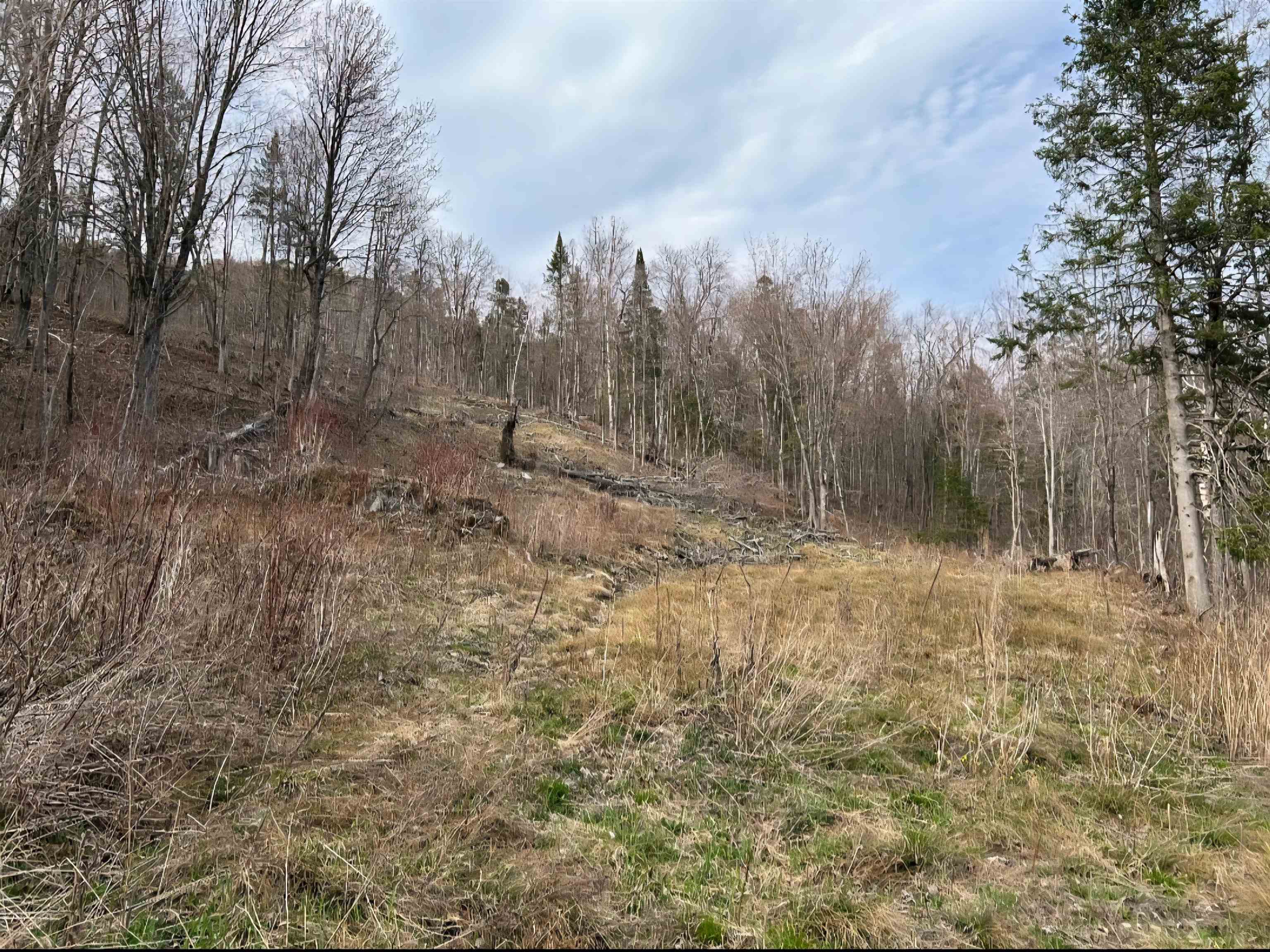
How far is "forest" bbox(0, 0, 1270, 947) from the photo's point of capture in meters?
2.45

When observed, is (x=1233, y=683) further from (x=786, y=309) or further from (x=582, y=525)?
(x=786, y=309)

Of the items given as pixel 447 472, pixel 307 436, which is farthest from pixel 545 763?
pixel 307 436

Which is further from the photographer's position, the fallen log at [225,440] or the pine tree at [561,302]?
the pine tree at [561,302]

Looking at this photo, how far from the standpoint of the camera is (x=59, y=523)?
5.38m

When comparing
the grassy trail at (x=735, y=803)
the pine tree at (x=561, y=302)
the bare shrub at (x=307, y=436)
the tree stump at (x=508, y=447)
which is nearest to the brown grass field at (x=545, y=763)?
the grassy trail at (x=735, y=803)

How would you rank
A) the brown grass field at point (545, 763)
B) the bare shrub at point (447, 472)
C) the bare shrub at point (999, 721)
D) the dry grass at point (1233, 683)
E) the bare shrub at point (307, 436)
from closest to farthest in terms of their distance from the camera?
the brown grass field at point (545, 763)
the bare shrub at point (999, 721)
the dry grass at point (1233, 683)
the bare shrub at point (307, 436)
the bare shrub at point (447, 472)

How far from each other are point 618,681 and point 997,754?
111 inches

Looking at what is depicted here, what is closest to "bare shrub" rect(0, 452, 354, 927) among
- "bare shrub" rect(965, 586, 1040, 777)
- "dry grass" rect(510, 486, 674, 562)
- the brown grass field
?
the brown grass field

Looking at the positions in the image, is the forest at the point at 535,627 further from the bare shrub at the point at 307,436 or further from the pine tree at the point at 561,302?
the pine tree at the point at 561,302

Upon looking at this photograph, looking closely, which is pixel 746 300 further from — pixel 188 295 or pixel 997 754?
pixel 997 754

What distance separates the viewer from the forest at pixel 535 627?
2451 millimetres

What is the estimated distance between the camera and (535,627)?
6.52 metres

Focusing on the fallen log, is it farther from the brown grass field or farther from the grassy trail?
the grassy trail

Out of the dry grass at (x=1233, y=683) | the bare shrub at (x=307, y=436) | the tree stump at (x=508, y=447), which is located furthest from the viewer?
the tree stump at (x=508, y=447)
